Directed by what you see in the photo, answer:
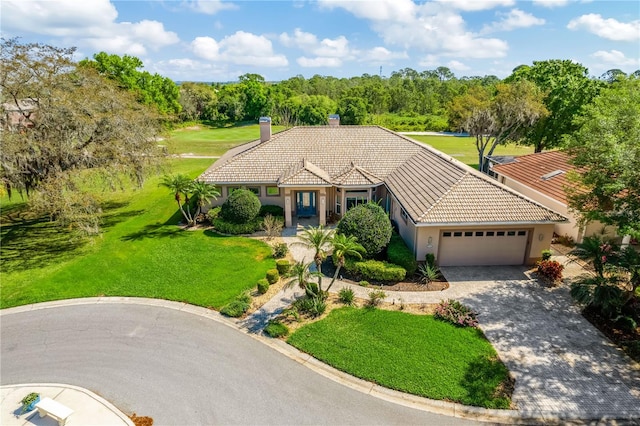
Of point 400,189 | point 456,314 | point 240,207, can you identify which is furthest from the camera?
point 240,207

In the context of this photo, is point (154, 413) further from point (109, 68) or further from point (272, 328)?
point (109, 68)

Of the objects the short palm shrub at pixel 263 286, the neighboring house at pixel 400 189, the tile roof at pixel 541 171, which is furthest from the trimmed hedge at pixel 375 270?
the tile roof at pixel 541 171

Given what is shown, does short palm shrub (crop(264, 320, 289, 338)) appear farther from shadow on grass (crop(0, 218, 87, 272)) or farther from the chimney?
the chimney

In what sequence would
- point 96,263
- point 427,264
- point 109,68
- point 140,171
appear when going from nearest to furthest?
point 427,264 → point 96,263 → point 140,171 → point 109,68

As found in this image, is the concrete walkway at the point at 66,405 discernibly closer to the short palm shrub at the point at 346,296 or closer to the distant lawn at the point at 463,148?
the short palm shrub at the point at 346,296

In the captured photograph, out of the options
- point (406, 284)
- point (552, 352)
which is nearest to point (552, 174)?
point (406, 284)

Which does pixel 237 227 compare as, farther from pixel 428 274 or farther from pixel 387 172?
pixel 428 274

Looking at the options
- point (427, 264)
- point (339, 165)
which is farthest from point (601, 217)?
point (339, 165)
